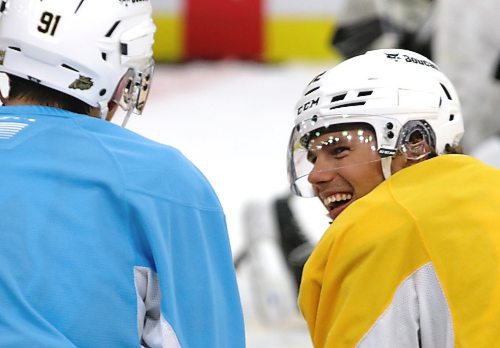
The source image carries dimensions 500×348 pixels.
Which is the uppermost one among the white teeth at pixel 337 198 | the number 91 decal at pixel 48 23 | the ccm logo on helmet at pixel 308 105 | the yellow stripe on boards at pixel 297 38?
the number 91 decal at pixel 48 23

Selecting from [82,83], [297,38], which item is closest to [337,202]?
[82,83]

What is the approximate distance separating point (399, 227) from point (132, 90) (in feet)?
1.65

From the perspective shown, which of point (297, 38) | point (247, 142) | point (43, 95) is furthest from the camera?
point (297, 38)

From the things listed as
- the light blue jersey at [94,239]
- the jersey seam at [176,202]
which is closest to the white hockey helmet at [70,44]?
the light blue jersey at [94,239]

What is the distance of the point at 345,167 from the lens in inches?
70.6

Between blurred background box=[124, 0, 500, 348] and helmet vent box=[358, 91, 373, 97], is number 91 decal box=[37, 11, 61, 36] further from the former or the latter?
blurred background box=[124, 0, 500, 348]

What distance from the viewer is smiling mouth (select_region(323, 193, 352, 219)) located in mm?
1821

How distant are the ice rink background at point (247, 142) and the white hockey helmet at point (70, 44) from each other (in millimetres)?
1798

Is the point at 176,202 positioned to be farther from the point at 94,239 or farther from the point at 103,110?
the point at 103,110

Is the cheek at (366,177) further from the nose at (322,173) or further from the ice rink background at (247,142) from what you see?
the ice rink background at (247,142)

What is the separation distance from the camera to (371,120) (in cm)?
180

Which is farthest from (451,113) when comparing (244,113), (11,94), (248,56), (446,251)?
(248,56)

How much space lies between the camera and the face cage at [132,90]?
6.02ft

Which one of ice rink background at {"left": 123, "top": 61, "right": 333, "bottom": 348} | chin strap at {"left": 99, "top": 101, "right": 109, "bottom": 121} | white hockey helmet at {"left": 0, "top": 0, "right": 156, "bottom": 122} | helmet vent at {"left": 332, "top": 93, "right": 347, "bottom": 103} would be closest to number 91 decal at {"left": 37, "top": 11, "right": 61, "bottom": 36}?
white hockey helmet at {"left": 0, "top": 0, "right": 156, "bottom": 122}
